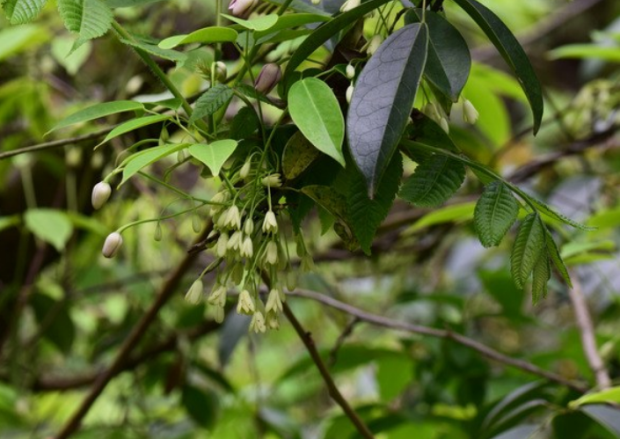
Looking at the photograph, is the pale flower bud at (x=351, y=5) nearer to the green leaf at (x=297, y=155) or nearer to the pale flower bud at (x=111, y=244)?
the green leaf at (x=297, y=155)

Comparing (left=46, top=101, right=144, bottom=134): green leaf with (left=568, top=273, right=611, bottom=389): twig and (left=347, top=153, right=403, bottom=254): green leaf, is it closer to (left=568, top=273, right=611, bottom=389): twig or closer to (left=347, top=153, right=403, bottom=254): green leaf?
(left=347, top=153, right=403, bottom=254): green leaf

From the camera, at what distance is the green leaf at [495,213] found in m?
0.42

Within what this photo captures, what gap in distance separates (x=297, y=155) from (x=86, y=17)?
13cm

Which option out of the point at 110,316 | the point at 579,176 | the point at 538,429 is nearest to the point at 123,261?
the point at 110,316

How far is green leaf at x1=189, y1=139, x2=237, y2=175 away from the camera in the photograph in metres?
0.38

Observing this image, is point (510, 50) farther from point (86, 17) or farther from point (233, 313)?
point (233, 313)

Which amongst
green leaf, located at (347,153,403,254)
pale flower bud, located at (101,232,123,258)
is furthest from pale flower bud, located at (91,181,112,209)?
green leaf, located at (347,153,403,254)

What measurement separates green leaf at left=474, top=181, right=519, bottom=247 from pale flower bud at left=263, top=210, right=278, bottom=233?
11 cm

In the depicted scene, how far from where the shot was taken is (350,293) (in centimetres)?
160

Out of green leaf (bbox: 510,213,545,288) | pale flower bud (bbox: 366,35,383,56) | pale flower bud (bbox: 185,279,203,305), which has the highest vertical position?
pale flower bud (bbox: 366,35,383,56)

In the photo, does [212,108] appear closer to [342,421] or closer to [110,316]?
[342,421]

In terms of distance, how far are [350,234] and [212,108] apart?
11 centimetres

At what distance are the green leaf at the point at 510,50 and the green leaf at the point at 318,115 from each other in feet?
0.30

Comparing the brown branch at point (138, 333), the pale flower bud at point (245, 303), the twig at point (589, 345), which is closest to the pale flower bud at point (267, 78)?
the pale flower bud at point (245, 303)
